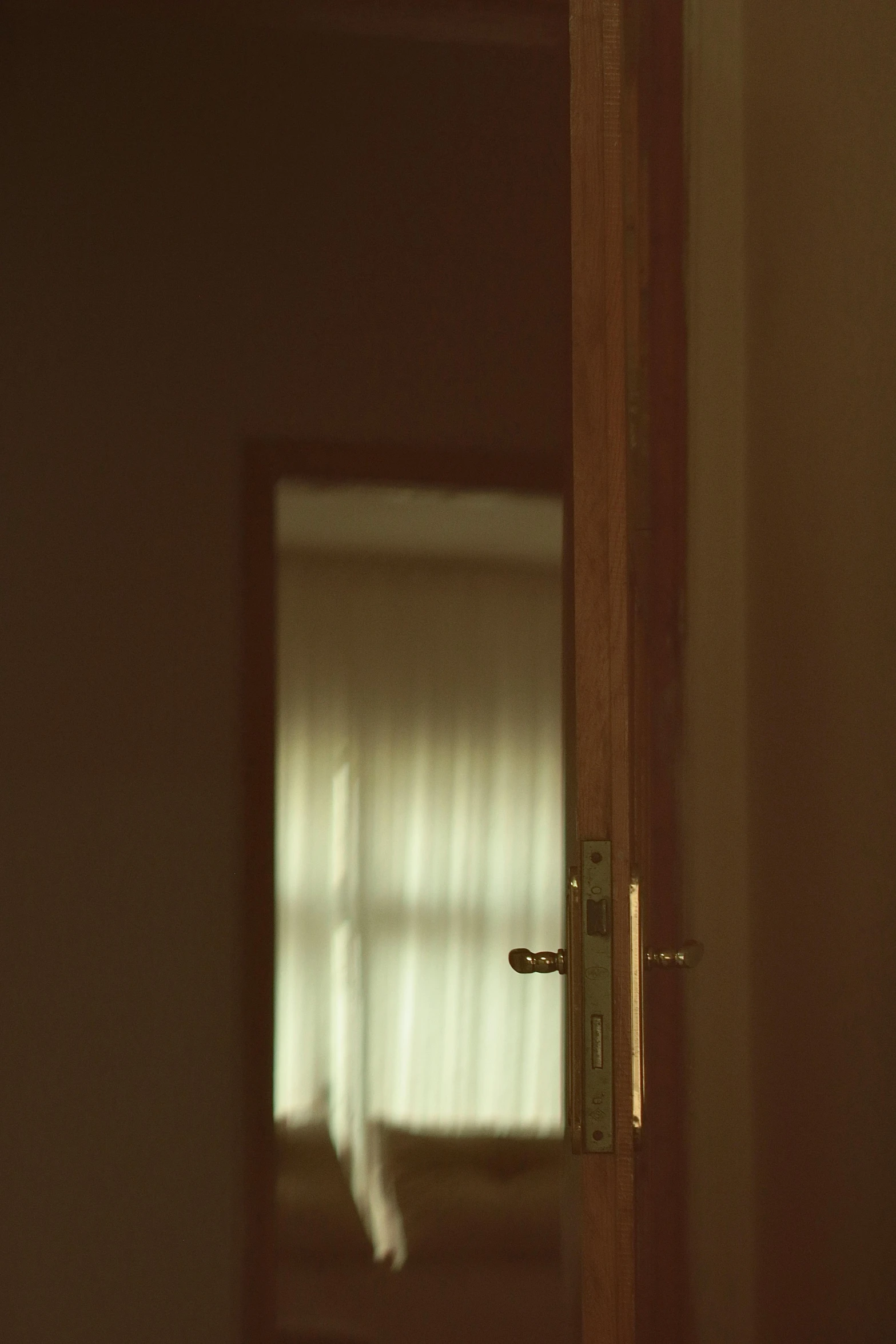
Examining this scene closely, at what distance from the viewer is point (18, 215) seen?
1714mm

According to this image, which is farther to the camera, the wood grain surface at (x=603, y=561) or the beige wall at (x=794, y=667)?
the beige wall at (x=794, y=667)

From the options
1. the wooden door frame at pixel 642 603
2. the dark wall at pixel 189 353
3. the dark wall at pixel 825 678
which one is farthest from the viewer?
the dark wall at pixel 189 353

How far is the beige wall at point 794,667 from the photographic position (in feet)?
4.54

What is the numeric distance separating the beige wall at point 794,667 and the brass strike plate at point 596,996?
1.71ft

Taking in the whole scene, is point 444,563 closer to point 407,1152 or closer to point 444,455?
point 444,455

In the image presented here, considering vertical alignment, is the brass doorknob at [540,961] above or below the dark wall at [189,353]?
below

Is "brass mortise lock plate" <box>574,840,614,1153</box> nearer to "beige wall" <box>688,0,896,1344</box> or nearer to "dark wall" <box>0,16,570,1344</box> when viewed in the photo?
"beige wall" <box>688,0,896,1344</box>

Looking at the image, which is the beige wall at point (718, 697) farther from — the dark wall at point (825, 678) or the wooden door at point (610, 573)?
the wooden door at point (610, 573)

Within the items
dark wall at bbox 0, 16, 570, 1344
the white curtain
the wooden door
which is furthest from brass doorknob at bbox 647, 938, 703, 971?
dark wall at bbox 0, 16, 570, 1344

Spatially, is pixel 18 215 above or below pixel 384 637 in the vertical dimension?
above

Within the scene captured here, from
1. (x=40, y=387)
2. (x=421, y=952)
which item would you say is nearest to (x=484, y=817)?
(x=421, y=952)

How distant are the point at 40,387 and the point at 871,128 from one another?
1.19 meters

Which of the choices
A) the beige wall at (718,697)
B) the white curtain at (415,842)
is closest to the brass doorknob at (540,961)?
the beige wall at (718,697)

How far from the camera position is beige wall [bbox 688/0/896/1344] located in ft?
4.54
